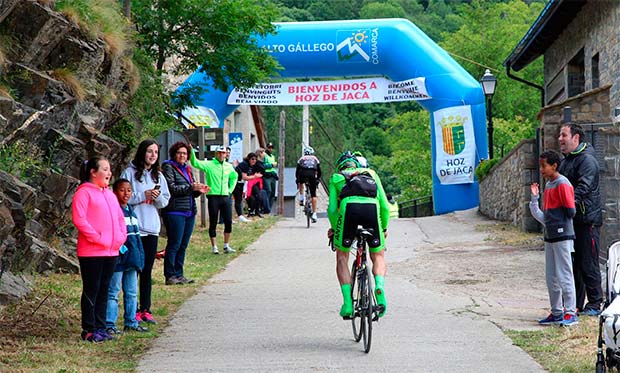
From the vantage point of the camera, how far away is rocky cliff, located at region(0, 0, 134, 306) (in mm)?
10094

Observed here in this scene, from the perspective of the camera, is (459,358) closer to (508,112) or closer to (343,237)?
(343,237)

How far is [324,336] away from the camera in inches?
335

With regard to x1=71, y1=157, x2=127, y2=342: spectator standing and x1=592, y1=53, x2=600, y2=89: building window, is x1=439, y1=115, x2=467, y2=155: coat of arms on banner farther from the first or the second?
x1=71, y1=157, x2=127, y2=342: spectator standing

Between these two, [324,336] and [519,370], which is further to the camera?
[324,336]

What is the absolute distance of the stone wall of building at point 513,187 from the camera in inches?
732

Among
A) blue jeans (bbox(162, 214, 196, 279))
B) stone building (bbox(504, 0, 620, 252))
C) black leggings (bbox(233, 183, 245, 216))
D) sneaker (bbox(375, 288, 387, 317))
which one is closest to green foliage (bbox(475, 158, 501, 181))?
stone building (bbox(504, 0, 620, 252))

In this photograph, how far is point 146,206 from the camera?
941 centimetres

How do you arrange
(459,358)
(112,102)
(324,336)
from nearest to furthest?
(459,358) → (324,336) → (112,102)

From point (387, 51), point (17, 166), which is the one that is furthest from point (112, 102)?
point (387, 51)

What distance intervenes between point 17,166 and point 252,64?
7.97 m

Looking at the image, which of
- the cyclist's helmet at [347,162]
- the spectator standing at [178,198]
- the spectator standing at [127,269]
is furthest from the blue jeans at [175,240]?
the cyclist's helmet at [347,162]

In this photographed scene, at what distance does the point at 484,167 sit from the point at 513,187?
4625 millimetres

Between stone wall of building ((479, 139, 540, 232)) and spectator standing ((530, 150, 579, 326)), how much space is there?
9702mm

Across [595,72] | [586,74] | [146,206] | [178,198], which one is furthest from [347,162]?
[586,74]
